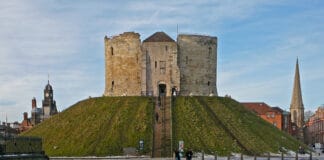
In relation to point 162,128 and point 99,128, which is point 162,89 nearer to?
point 162,128

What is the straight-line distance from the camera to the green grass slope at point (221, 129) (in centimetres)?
7812

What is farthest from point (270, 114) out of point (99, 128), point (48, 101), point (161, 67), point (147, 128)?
point (99, 128)

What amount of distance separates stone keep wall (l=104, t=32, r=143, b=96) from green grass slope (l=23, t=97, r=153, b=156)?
2.24 m

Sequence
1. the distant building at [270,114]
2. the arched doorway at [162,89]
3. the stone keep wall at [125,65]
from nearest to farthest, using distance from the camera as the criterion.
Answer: the arched doorway at [162,89] < the stone keep wall at [125,65] < the distant building at [270,114]

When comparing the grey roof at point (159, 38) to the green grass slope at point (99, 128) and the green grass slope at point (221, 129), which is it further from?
the green grass slope at point (221, 129)

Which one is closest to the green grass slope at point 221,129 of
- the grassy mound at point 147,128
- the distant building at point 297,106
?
the grassy mound at point 147,128

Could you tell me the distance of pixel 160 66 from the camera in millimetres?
92625

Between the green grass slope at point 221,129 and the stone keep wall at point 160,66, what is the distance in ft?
10.7

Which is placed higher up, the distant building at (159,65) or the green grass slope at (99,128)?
the distant building at (159,65)

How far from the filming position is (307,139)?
190500 millimetres

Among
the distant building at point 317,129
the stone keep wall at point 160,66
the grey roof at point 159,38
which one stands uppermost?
the grey roof at point 159,38

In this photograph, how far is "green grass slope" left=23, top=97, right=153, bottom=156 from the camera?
77000 mm

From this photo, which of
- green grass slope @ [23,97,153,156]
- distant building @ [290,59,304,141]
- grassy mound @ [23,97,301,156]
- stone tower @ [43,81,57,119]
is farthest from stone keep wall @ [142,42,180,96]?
stone tower @ [43,81,57,119]

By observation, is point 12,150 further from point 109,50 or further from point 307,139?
point 307,139
